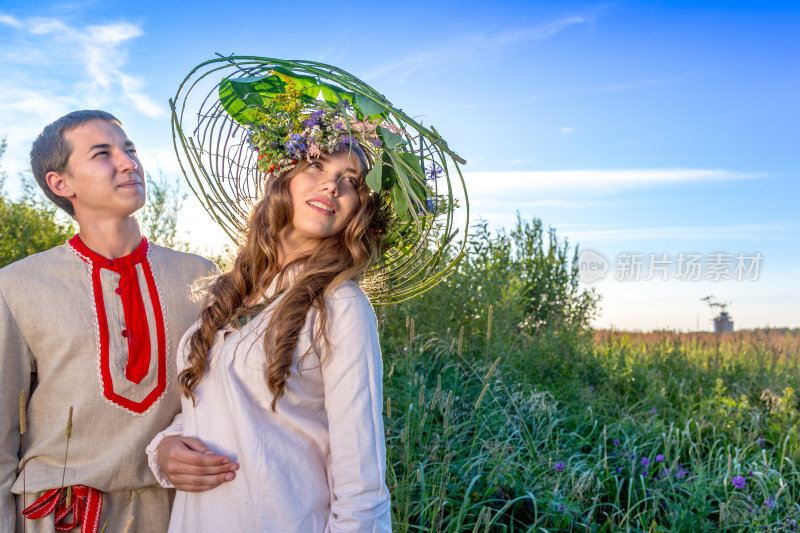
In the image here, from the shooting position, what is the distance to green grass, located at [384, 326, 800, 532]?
133 inches

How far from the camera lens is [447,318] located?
233 inches

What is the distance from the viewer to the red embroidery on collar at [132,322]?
7.17 feet

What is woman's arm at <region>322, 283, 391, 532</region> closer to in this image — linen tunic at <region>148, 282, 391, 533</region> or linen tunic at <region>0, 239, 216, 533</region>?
linen tunic at <region>148, 282, 391, 533</region>

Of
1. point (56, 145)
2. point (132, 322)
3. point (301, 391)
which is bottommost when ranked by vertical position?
point (301, 391)

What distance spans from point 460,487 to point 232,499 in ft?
6.21

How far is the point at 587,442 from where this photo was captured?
14.7 ft

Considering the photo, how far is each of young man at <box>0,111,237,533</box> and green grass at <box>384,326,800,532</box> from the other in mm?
947

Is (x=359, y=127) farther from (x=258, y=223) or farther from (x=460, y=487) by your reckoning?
(x=460, y=487)

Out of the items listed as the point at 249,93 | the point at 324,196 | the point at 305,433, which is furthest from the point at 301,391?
the point at 249,93

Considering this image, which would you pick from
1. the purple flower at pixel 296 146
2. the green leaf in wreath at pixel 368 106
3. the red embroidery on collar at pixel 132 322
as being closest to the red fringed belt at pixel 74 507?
the red embroidery on collar at pixel 132 322

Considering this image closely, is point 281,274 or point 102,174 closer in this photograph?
point 281,274

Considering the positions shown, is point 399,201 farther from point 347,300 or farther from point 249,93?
point 249,93

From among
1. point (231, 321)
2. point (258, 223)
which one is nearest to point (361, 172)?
point (258, 223)

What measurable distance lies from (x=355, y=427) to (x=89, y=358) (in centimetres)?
109
